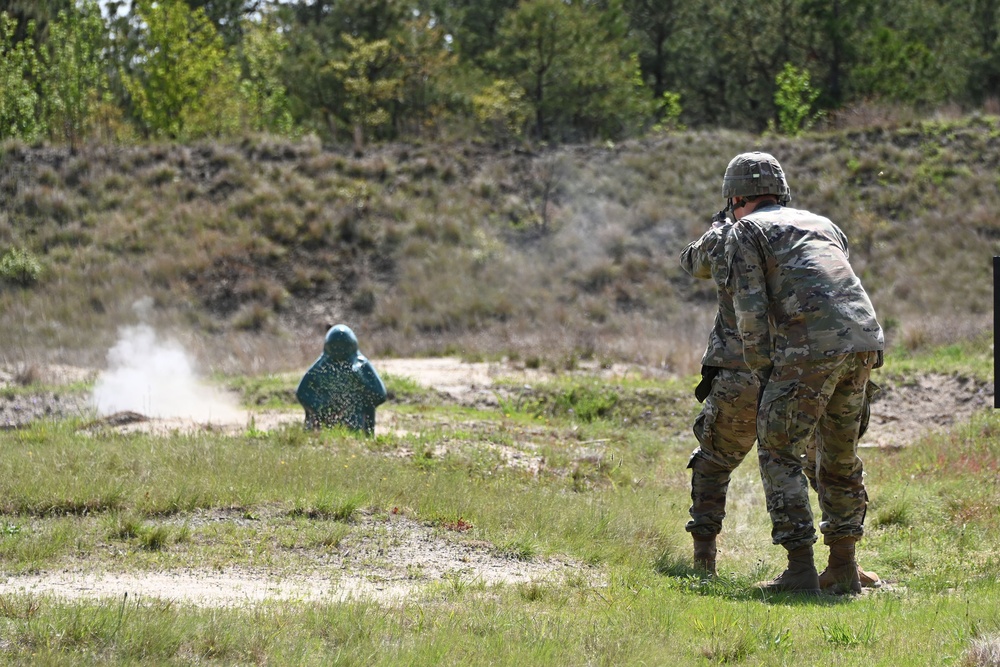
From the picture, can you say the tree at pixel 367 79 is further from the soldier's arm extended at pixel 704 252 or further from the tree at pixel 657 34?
the soldier's arm extended at pixel 704 252

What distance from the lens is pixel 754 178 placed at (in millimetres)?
6414

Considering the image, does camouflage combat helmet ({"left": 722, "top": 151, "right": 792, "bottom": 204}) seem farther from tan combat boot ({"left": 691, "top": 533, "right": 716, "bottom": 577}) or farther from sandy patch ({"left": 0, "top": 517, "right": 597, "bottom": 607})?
sandy patch ({"left": 0, "top": 517, "right": 597, "bottom": 607})

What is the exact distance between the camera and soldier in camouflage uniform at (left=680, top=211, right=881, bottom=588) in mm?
6570

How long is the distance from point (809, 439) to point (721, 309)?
3.02 ft

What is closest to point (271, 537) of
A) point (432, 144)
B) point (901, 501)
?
point (901, 501)

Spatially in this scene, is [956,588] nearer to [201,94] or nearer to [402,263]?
[402,263]

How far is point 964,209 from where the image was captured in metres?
26.4

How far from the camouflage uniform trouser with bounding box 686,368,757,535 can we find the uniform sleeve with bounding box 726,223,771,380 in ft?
1.29

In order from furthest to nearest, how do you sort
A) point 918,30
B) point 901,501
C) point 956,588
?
point 918,30, point 901,501, point 956,588

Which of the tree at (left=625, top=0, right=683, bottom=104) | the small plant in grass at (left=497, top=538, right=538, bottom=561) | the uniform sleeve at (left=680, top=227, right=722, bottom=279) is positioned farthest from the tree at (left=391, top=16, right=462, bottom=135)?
the small plant in grass at (left=497, top=538, right=538, bottom=561)

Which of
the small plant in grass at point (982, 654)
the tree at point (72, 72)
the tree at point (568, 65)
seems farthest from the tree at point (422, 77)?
the small plant in grass at point (982, 654)

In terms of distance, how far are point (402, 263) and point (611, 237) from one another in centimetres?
485

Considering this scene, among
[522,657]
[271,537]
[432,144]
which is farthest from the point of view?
[432,144]

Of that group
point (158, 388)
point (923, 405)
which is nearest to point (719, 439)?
point (923, 405)
